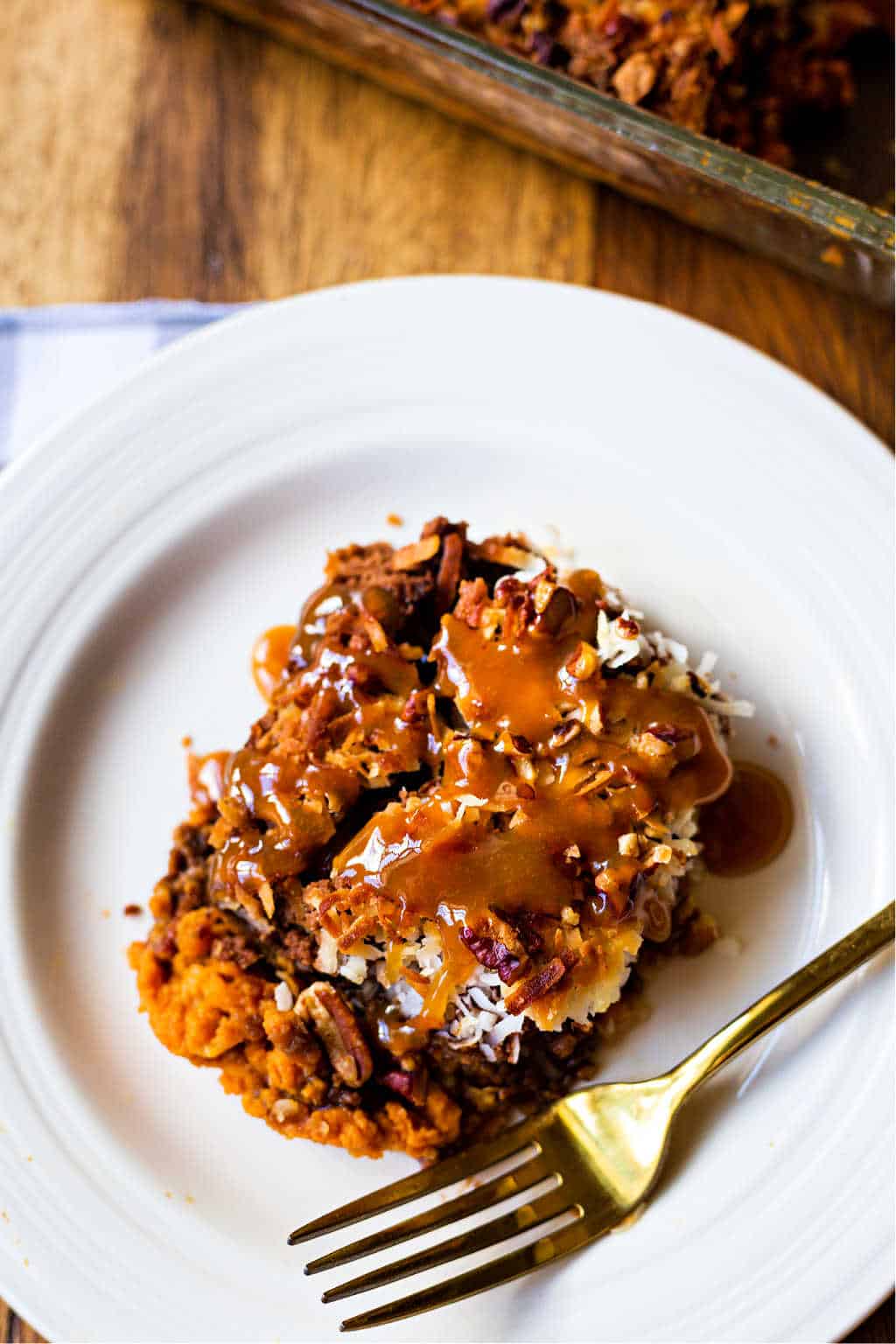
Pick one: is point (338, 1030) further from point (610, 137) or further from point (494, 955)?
point (610, 137)

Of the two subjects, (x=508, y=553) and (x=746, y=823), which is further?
(x=746, y=823)

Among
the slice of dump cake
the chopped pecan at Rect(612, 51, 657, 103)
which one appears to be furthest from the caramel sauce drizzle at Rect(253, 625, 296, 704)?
the chopped pecan at Rect(612, 51, 657, 103)

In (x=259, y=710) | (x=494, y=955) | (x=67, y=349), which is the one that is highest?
(x=67, y=349)

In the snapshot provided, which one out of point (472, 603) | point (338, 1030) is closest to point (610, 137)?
point (472, 603)

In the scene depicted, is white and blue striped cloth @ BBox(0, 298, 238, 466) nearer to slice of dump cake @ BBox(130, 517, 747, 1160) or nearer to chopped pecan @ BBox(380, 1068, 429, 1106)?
slice of dump cake @ BBox(130, 517, 747, 1160)

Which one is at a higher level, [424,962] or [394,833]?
[394,833]

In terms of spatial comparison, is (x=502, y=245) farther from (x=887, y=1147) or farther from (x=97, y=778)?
(x=887, y=1147)

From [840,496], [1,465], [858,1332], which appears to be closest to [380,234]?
[1,465]
